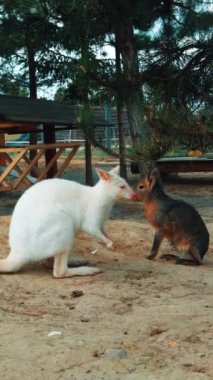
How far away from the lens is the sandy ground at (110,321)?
277cm

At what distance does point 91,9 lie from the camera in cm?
658

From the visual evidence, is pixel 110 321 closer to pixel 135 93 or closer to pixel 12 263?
pixel 12 263

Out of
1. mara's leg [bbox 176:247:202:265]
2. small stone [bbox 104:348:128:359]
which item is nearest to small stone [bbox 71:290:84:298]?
small stone [bbox 104:348:128:359]

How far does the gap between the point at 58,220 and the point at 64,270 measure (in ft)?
1.41

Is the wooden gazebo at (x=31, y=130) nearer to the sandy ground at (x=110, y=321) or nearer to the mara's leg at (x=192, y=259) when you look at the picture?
the mara's leg at (x=192, y=259)

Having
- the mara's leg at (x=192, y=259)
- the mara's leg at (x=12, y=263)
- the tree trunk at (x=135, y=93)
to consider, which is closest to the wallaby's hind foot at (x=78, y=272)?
the mara's leg at (x=12, y=263)

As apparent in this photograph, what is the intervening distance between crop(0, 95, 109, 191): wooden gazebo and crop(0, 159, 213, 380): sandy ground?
11.8ft

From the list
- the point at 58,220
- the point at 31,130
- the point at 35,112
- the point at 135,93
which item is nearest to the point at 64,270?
the point at 58,220

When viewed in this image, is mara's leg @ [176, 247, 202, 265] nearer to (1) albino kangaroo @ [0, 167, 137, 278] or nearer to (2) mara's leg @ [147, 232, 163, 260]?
(2) mara's leg @ [147, 232, 163, 260]

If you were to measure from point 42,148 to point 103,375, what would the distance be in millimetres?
7398

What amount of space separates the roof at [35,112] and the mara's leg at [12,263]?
4.93 metres

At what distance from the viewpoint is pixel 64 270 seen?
4.81 meters

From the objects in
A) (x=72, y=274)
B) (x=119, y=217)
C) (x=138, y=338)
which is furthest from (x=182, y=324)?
(x=119, y=217)

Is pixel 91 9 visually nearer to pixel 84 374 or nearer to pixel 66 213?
pixel 66 213
